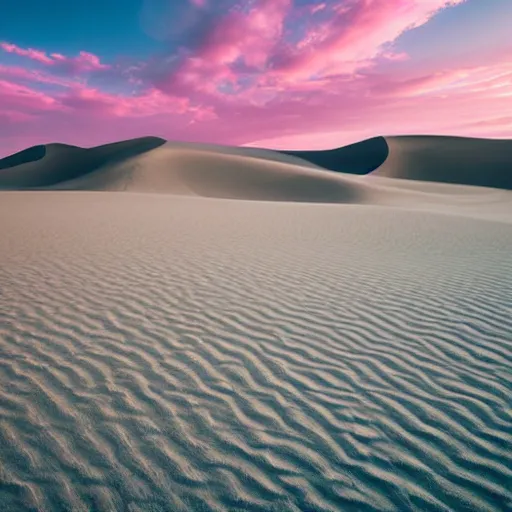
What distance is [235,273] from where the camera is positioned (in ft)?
27.5

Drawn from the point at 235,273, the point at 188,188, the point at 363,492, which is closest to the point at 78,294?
the point at 235,273

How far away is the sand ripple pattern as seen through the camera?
9.20 feet

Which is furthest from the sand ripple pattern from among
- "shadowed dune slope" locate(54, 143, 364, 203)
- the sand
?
"shadowed dune slope" locate(54, 143, 364, 203)

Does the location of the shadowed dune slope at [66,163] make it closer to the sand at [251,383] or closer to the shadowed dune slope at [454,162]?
the shadowed dune slope at [454,162]

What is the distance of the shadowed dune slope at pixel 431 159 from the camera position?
244ft

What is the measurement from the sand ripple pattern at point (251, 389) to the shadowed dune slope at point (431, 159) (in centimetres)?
7596

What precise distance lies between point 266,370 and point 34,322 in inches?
133

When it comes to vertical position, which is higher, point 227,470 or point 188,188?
point 188,188

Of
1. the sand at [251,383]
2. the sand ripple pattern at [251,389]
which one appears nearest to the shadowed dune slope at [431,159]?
the sand at [251,383]

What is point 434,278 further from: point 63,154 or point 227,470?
point 63,154

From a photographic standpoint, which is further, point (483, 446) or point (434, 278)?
point (434, 278)

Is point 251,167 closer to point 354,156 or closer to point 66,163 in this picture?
point 66,163

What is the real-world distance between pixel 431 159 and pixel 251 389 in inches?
3528

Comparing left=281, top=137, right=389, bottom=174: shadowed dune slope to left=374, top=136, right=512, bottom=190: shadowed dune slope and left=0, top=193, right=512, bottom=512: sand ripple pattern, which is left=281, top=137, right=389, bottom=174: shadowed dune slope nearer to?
left=374, top=136, right=512, bottom=190: shadowed dune slope
